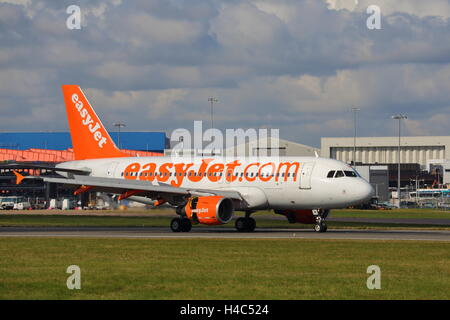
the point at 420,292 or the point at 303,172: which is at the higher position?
the point at 303,172

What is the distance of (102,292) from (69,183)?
107 ft

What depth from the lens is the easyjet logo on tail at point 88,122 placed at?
62344 millimetres

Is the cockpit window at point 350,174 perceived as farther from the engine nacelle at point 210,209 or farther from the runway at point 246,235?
the engine nacelle at point 210,209

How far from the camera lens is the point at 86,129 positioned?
2459 inches

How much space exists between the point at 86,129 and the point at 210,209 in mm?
17889

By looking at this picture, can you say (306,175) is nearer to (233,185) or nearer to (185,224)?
(233,185)

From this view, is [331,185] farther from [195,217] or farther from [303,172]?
[195,217]

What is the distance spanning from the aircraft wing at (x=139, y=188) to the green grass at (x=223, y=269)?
11.3 m

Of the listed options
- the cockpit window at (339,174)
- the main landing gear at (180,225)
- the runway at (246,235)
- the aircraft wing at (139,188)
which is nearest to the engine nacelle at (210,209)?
the runway at (246,235)

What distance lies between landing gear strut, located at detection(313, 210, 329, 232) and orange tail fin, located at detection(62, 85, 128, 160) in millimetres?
17934
